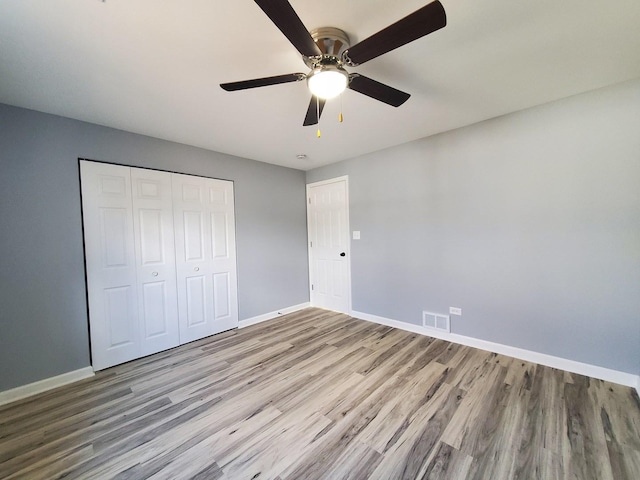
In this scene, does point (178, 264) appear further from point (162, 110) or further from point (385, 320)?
point (385, 320)

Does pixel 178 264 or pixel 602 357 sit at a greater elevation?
pixel 178 264

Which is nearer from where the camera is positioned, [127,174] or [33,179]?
[33,179]

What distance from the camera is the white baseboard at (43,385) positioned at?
206cm

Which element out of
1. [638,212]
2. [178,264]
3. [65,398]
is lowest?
[65,398]

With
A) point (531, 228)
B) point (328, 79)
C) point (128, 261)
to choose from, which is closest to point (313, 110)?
point (328, 79)

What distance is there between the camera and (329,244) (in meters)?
4.23

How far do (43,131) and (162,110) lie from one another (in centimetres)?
110

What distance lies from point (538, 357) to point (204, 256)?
12.7 ft

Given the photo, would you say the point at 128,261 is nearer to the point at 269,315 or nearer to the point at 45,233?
the point at 45,233

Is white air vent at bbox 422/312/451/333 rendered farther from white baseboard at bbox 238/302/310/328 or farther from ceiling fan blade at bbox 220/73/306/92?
ceiling fan blade at bbox 220/73/306/92

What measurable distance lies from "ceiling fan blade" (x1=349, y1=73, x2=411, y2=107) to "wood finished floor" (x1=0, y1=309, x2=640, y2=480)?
2.25m

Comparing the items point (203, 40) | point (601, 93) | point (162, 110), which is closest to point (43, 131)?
point (162, 110)

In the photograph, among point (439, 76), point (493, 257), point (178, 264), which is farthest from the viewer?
point (178, 264)

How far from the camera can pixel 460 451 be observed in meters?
1.48
